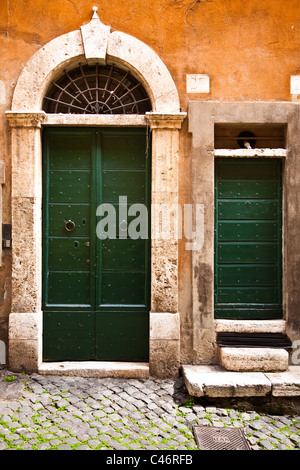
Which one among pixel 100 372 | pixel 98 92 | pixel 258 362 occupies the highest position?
pixel 98 92

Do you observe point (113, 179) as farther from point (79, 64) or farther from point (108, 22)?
point (108, 22)

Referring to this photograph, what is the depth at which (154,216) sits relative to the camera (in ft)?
13.7

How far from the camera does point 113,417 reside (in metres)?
3.39

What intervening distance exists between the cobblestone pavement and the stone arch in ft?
10.1

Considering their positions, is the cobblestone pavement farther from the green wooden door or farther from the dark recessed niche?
the dark recessed niche

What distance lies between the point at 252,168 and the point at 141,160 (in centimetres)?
132

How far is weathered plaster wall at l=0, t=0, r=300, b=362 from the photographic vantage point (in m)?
4.20

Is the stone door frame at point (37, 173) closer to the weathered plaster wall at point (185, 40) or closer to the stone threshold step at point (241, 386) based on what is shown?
the weathered plaster wall at point (185, 40)

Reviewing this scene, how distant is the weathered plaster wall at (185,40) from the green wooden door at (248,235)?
1.42 ft

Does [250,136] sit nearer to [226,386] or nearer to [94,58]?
[94,58]

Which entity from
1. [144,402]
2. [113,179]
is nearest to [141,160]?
[113,179]

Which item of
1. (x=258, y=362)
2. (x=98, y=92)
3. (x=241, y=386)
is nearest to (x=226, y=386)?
(x=241, y=386)

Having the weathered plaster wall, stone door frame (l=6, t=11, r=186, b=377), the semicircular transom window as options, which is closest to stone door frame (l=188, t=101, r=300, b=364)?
the weathered plaster wall

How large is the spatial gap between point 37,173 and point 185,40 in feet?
7.54
